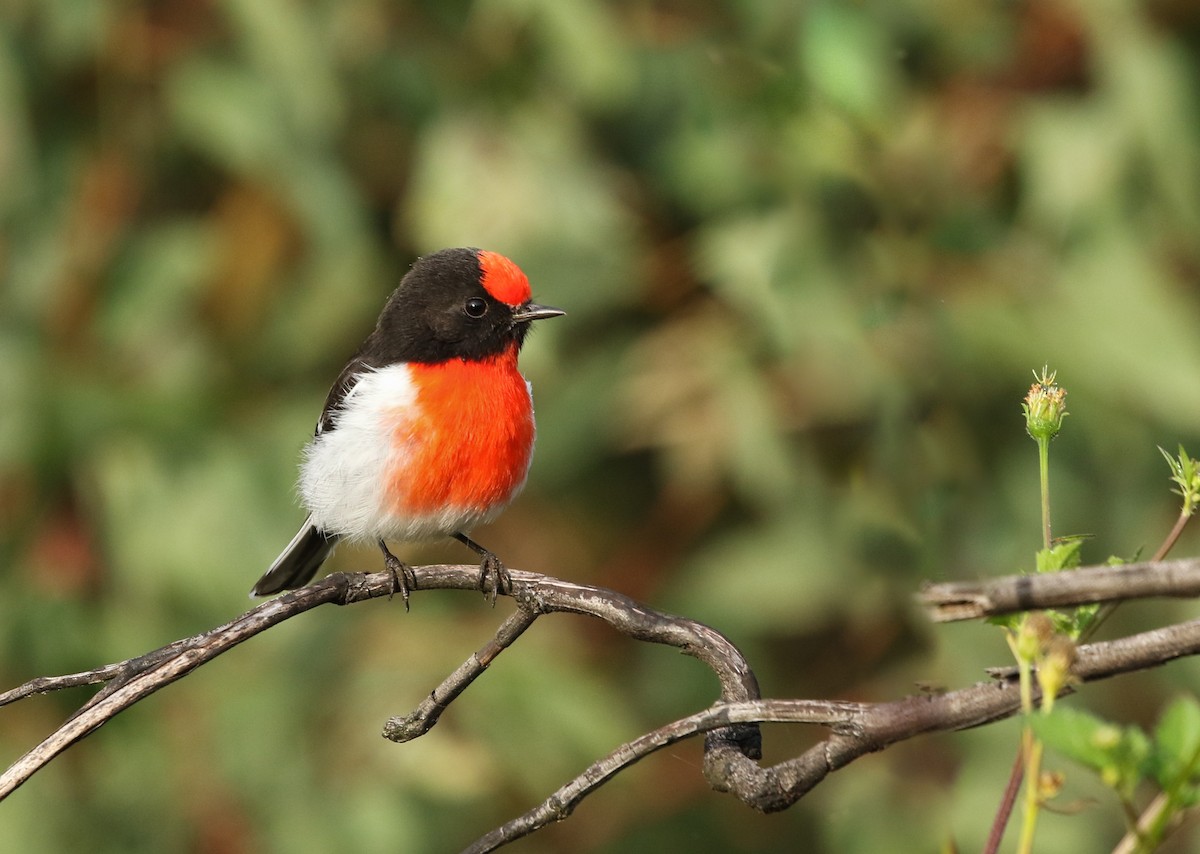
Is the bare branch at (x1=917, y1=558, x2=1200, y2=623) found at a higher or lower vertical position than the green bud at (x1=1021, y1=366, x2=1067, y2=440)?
lower

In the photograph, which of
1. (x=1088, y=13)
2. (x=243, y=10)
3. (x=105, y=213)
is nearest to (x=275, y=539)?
(x=105, y=213)

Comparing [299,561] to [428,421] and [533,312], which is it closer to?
[428,421]

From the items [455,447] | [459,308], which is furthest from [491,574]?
[459,308]

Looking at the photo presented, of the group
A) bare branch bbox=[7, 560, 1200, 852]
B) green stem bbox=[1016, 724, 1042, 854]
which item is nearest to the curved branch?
bare branch bbox=[7, 560, 1200, 852]

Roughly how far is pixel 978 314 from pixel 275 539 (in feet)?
6.81

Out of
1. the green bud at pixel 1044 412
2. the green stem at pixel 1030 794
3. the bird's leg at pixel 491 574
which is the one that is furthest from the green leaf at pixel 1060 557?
the bird's leg at pixel 491 574

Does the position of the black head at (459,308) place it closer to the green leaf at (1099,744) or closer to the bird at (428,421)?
the bird at (428,421)

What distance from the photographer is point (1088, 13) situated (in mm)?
3938

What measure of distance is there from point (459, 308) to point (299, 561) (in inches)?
35.0

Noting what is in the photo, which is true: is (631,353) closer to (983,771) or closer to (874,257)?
(874,257)

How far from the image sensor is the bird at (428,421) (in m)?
3.69

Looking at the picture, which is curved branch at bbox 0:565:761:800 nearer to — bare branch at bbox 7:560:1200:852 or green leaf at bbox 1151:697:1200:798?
bare branch at bbox 7:560:1200:852

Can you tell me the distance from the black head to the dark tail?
540 mm

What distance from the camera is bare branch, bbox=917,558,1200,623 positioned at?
39.4 inches
